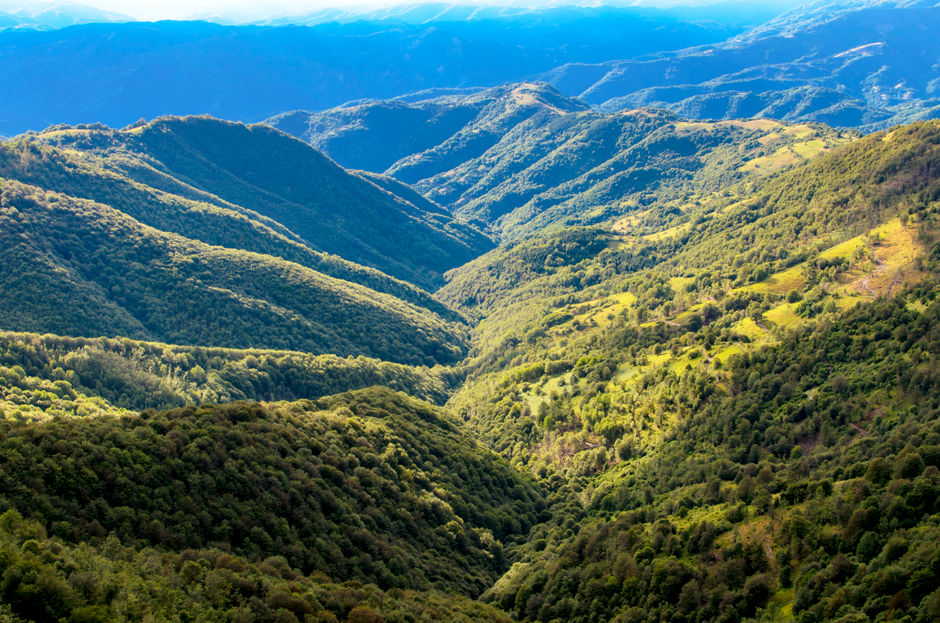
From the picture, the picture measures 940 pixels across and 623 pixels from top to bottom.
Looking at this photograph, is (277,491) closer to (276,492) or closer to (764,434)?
(276,492)

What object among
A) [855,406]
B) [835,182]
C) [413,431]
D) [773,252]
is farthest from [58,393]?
[835,182]

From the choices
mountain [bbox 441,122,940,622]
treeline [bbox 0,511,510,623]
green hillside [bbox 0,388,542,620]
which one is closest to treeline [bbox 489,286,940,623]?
mountain [bbox 441,122,940,622]

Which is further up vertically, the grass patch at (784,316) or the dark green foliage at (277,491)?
the grass patch at (784,316)

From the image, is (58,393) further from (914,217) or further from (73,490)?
(914,217)

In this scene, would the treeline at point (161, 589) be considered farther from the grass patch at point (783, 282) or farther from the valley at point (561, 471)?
the grass patch at point (783, 282)

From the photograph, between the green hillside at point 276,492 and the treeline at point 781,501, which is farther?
the green hillside at point 276,492

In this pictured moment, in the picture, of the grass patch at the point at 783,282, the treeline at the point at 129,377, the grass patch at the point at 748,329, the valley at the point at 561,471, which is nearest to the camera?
the valley at the point at 561,471

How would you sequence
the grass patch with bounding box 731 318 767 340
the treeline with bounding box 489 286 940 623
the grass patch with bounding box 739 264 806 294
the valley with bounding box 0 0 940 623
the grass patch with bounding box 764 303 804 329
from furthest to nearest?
the grass patch with bounding box 739 264 806 294 < the grass patch with bounding box 731 318 767 340 < the grass patch with bounding box 764 303 804 329 < the treeline with bounding box 489 286 940 623 < the valley with bounding box 0 0 940 623

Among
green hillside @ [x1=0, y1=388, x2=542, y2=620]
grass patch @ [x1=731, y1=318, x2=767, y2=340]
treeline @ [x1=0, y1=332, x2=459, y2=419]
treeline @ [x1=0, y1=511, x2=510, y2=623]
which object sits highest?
grass patch @ [x1=731, y1=318, x2=767, y2=340]

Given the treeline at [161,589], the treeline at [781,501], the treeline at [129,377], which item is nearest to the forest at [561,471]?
the treeline at [161,589]

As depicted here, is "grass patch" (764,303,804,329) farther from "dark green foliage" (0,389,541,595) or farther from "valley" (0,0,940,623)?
"dark green foliage" (0,389,541,595)
